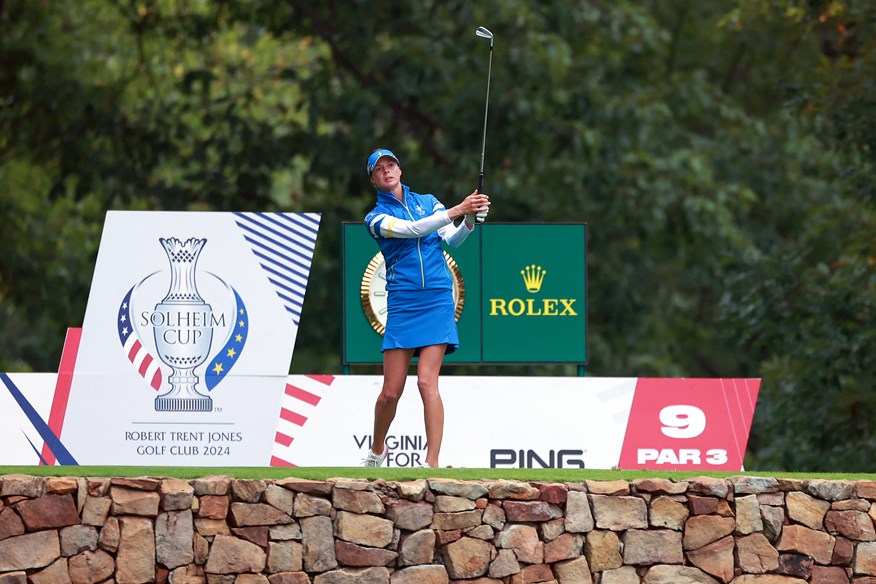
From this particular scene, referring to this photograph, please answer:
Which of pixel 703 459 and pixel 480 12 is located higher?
pixel 480 12

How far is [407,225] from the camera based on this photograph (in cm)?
917

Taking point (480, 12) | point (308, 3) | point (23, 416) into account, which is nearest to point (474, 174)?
point (480, 12)

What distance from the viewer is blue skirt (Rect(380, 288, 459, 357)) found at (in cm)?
934

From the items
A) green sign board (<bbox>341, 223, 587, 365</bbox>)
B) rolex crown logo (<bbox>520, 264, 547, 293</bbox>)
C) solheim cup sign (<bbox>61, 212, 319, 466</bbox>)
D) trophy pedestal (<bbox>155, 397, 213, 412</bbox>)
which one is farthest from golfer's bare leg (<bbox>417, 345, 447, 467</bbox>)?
rolex crown logo (<bbox>520, 264, 547, 293</bbox>)

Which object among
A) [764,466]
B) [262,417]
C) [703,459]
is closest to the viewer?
[262,417]

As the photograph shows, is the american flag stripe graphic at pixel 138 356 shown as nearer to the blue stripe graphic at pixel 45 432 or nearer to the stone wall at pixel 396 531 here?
the blue stripe graphic at pixel 45 432

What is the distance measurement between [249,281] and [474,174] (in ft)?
34.4

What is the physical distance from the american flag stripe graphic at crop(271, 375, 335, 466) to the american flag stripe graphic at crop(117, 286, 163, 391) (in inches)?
47.7

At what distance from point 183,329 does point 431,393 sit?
6.65ft

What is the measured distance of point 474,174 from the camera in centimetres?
2091

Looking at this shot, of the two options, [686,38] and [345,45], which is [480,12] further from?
[686,38]

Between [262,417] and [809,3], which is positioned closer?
[262,417]

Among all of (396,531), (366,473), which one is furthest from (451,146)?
(396,531)

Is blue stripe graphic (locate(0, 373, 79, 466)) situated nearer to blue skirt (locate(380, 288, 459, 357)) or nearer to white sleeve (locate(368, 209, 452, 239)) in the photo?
blue skirt (locate(380, 288, 459, 357))
